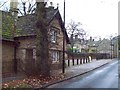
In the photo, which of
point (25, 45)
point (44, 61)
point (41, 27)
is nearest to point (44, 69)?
point (44, 61)

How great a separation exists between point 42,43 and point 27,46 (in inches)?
303

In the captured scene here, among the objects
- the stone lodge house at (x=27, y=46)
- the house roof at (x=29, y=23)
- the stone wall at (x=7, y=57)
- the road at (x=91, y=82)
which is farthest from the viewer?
the house roof at (x=29, y=23)

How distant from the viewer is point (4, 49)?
78.2 feet

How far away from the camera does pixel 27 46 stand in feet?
89.4

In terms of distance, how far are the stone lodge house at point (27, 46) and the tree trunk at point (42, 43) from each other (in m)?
0.75

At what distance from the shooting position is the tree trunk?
19734 mm

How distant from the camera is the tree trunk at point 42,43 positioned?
19734 millimetres

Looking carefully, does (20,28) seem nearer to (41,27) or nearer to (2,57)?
(2,57)


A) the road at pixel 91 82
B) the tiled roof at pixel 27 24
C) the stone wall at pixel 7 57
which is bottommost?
the road at pixel 91 82

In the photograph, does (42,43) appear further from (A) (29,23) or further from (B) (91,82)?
(A) (29,23)

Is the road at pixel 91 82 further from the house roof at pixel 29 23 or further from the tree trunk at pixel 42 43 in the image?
the house roof at pixel 29 23

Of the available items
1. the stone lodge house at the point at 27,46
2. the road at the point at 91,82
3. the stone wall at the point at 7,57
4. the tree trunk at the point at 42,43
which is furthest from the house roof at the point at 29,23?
the road at the point at 91,82

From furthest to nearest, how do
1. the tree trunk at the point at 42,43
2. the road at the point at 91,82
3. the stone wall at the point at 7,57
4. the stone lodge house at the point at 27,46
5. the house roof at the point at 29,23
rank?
the house roof at the point at 29,23 → the stone wall at the point at 7,57 → the stone lodge house at the point at 27,46 → the tree trunk at the point at 42,43 → the road at the point at 91,82

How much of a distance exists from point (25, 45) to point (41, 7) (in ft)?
27.2
